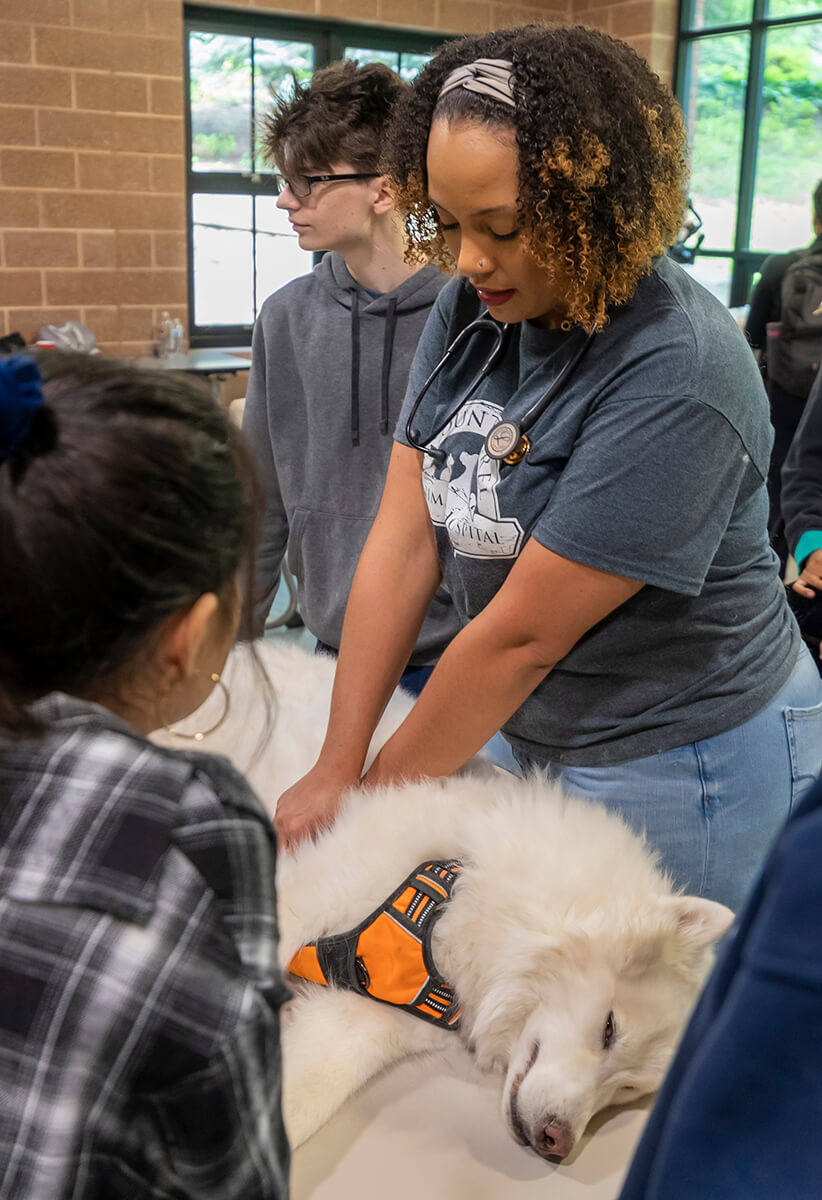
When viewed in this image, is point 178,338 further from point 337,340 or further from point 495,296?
point 495,296

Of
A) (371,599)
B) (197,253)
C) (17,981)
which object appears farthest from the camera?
(197,253)

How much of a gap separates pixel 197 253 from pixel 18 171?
1.08m

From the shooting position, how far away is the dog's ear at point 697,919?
1.17 metres

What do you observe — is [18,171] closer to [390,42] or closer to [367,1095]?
[390,42]

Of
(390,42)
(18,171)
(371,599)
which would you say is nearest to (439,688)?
(371,599)

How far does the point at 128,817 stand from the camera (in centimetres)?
63

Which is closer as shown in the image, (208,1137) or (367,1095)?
(208,1137)

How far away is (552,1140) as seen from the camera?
1.04 m

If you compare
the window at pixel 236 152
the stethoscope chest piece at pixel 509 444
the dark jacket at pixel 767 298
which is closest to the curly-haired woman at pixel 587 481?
the stethoscope chest piece at pixel 509 444

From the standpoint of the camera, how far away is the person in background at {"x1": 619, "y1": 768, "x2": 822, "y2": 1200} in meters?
0.47

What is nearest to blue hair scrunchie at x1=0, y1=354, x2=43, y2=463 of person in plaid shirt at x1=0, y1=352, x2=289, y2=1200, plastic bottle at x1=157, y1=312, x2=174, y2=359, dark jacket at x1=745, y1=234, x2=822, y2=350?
person in plaid shirt at x1=0, y1=352, x2=289, y2=1200

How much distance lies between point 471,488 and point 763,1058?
34.2 inches

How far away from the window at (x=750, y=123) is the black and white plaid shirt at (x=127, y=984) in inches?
246

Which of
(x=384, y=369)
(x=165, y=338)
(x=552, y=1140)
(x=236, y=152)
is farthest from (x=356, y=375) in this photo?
(x=236, y=152)
